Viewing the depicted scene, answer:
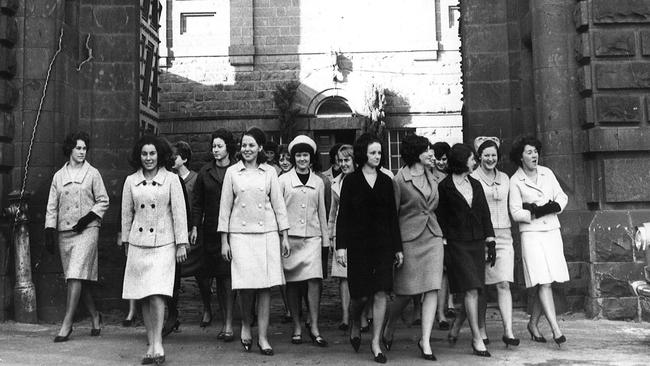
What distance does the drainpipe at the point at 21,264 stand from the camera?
7.66 meters

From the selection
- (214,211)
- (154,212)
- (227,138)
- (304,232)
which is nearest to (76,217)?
(214,211)

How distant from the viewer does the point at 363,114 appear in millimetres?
20797

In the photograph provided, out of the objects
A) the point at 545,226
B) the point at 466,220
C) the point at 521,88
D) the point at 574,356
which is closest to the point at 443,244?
the point at 466,220

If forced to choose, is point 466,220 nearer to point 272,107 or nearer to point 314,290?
point 314,290

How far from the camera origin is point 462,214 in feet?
19.7

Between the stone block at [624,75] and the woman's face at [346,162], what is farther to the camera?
the stone block at [624,75]

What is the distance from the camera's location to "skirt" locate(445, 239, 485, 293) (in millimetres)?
5914

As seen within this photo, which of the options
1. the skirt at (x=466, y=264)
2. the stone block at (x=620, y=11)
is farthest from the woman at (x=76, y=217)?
the stone block at (x=620, y=11)

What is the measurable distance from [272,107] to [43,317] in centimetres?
1384

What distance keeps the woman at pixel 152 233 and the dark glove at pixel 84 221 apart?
115cm

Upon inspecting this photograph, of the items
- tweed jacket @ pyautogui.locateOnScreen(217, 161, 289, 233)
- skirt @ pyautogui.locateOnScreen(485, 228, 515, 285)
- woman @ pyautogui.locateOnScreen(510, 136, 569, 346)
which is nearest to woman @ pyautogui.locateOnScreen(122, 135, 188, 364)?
tweed jacket @ pyautogui.locateOnScreen(217, 161, 289, 233)

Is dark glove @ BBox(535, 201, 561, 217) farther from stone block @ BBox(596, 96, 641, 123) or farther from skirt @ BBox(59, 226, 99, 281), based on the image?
skirt @ BBox(59, 226, 99, 281)

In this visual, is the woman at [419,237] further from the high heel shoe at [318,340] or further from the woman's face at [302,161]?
the woman's face at [302,161]

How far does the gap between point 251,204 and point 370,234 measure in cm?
121
